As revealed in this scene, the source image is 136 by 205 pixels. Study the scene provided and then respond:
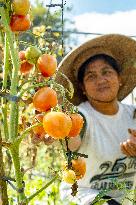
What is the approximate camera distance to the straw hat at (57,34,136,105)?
2.42 m

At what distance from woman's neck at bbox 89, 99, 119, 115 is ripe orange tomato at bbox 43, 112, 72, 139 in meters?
1.48

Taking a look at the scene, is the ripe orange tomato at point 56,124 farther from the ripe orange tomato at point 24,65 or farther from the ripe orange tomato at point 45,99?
the ripe orange tomato at point 24,65

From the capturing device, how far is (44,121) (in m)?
0.91

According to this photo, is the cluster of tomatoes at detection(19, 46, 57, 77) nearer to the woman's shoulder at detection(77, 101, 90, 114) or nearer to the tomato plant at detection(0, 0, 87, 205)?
the tomato plant at detection(0, 0, 87, 205)

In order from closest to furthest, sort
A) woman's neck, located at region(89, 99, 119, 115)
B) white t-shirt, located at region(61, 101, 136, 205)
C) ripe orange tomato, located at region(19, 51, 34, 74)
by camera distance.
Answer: ripe orange tomato, located at region(19, 51, 34, 74)
white t-shirt, located at region(61, 101, 136, 205)
woman's neck, located at region(89, 99, 119, 115)

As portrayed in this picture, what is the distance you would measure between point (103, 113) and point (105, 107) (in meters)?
0.03

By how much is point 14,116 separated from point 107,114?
4.98 feet

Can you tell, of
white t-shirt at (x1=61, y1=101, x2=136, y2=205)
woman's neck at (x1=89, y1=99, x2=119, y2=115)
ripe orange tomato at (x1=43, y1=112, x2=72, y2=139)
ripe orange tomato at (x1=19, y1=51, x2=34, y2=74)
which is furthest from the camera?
woman's neck at (x1=89, y1=99, x2=119, y2=115)

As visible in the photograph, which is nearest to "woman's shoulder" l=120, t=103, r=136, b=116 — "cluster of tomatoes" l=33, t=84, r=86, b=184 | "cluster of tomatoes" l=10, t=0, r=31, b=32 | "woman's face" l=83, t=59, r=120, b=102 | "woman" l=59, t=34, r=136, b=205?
"woman" l=59, t=34, r=136, b=205

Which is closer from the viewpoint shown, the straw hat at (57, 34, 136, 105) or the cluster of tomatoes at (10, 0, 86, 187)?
the cluster of tomatoes at (10, 0, 86, 187)

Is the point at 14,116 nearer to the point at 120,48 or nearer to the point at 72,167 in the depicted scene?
the point at 72,167

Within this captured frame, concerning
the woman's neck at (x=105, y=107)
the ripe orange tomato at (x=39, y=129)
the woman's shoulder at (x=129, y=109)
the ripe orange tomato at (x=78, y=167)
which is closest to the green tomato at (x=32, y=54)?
the ripe orange tomato at (x=39, y=129)

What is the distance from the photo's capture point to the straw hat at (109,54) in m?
2.42

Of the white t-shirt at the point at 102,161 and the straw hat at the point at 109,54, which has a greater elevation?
the straw hat at the point at 109,54
